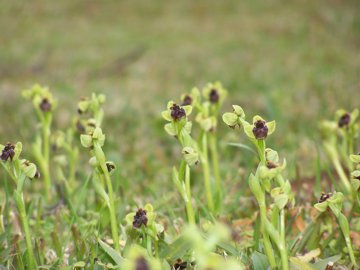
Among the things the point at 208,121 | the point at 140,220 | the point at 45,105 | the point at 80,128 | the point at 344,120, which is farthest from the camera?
the point at 80,128

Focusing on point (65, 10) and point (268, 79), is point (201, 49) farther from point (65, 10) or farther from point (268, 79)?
point (65, 10)

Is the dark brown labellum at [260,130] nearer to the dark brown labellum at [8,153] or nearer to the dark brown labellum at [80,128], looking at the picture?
the dark brown labellum at [8,153]

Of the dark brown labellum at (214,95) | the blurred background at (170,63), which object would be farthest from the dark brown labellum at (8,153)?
the blurred background at (170,63)

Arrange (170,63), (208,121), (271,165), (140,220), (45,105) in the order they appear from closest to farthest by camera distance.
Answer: (271,165) < (140,220) < (208,121) < (45,105) < (170,63)

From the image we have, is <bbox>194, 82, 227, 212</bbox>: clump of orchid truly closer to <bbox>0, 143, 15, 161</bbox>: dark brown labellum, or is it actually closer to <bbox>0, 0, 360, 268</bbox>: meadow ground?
<bbox>0, 0, 360, 268</bbox>: meadow ground

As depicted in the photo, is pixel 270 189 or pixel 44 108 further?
pixel 44 108

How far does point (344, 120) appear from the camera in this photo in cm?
228

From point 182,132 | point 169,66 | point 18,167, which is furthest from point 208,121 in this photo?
point 169,66

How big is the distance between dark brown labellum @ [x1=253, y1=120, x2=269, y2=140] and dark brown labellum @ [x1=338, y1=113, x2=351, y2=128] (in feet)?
3.06

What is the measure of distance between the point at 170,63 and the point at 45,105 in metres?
5.67

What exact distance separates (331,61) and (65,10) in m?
8.40

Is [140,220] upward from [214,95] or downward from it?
upward

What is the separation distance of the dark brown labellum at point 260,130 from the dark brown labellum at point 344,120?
93cm

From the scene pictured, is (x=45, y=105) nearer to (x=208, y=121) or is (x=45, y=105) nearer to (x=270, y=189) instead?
(x=208, y=121)
